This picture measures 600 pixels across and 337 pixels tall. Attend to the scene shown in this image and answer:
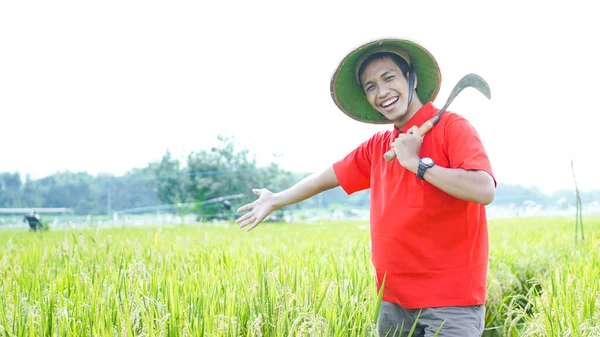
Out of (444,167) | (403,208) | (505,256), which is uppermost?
(444,167)

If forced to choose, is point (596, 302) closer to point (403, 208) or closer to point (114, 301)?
point (403, 208)

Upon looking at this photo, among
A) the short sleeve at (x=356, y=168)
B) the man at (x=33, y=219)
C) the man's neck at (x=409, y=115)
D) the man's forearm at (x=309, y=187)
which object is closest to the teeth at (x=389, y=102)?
the man's neck at (x=409, y=115)

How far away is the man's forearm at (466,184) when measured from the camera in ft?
6.18

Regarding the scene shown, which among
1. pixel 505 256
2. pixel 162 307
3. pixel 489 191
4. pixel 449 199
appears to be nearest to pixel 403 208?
pixel 449 199

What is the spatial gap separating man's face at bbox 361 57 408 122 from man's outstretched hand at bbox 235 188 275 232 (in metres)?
0.73

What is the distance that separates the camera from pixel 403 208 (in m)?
2.13

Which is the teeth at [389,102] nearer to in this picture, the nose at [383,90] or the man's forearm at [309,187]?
the nose at [383,90]

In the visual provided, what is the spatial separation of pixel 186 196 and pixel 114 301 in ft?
80.9

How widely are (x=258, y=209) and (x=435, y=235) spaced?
89 cm

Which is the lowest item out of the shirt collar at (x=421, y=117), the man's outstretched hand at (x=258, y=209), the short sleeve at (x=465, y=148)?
the man's outstretched hand at (x=258, y=209)

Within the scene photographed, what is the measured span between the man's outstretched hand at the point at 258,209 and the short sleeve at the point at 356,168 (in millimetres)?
365

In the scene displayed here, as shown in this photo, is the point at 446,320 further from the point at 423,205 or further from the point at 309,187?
the point at 309,187

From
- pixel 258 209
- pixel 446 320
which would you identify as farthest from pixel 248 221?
pixel 446 320

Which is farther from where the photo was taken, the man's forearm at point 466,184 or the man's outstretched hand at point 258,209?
the man's outstretched hand at point 258,209
